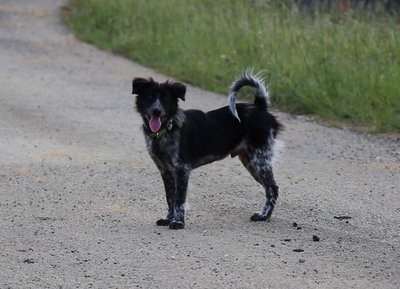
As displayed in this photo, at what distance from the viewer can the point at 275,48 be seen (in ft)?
48.9

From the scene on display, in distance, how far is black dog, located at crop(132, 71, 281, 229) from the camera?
7.97 m

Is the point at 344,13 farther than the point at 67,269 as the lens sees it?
Yes

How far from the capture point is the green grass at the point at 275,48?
12812 millimetres

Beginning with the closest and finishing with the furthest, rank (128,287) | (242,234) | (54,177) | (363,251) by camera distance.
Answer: (128,287) → (363,251) → (242,234) → (54,177)

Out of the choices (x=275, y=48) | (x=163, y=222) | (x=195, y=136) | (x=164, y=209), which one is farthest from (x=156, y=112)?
(x=275, y=48)

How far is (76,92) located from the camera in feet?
47.8

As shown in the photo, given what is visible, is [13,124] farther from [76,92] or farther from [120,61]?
[120,61]

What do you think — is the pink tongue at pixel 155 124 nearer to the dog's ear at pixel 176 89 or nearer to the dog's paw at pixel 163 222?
the dog's ear at pixel 176 89

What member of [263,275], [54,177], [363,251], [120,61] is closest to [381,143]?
[54,177]

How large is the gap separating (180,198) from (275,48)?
23.5 feet

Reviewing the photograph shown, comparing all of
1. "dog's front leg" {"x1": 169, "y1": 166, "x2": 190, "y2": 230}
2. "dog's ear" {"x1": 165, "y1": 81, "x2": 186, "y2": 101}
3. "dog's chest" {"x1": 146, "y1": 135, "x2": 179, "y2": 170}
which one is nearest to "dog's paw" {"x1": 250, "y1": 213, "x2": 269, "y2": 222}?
"dog's front leg" {"x1": 169, "y1": 166, "x2": 190, "y2": 230}

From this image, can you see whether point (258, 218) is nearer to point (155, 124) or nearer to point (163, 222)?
point (163, 222)

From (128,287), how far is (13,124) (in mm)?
6278

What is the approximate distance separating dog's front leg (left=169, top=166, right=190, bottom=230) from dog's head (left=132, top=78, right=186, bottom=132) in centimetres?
37
